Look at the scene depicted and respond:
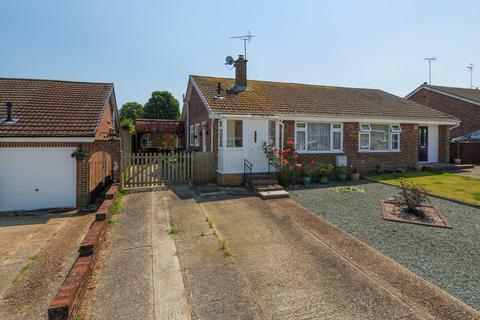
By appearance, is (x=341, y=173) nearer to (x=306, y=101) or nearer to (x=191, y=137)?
(x=306, y=101)

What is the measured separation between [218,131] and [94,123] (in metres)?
4.60

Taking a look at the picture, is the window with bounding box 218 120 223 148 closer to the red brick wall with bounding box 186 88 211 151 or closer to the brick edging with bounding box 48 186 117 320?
the red brick wall with bounding box 186 88 211 151

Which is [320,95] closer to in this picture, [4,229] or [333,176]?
[333,176]

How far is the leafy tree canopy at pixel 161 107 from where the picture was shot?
44.9m

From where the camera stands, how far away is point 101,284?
398cm

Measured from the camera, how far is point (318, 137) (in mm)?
12969

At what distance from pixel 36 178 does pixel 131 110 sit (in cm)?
4708

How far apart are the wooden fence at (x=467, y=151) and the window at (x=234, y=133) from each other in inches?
593

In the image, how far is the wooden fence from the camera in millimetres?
17219

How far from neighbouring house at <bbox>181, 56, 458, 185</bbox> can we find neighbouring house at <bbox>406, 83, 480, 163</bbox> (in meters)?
2.65

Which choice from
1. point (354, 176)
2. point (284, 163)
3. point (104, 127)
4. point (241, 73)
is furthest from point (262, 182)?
point (104, 127)

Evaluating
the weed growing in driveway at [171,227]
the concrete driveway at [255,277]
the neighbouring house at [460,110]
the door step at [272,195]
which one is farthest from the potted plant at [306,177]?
the neighbouring house at [460,110]

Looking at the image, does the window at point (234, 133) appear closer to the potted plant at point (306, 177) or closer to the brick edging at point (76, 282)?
the potted plant at point (306, 177)

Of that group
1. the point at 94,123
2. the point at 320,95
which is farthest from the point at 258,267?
the point at 320,95
